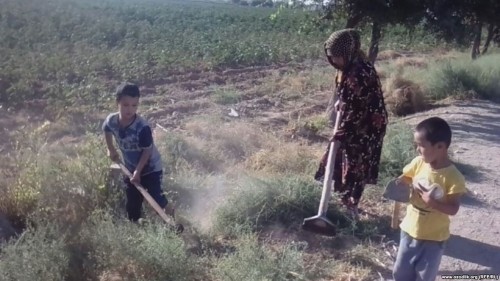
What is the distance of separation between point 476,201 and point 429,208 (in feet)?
8.07

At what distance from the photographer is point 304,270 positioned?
3574 mm

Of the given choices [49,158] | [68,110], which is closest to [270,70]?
[68,110]

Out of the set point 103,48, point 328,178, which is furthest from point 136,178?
point 103,48

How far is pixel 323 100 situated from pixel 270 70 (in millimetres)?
4856

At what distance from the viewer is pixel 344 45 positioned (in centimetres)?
415

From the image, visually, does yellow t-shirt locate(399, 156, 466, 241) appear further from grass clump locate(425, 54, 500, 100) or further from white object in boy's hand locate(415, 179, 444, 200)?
grass clump locate(425, 54, 500, 100)

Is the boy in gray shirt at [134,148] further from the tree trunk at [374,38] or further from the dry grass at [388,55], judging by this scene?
the dry grass at [388,55]

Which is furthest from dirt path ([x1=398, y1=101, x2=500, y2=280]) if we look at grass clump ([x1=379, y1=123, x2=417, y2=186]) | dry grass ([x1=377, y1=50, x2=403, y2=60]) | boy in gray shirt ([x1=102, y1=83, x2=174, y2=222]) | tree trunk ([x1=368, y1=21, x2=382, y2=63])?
dry grass ([x1=377, y1=50, x2=403, y2=60])

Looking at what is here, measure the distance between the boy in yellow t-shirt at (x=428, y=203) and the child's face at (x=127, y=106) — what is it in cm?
187

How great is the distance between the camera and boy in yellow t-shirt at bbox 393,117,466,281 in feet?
9.29

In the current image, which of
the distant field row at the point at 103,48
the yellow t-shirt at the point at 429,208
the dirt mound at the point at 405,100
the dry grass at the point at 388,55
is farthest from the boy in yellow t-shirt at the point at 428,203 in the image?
the dry grass at the point at 388,55

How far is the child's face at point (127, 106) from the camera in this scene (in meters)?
3.97

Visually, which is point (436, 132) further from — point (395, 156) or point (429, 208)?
point (395, 156)

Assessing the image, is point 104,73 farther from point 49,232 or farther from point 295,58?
point 49,232
